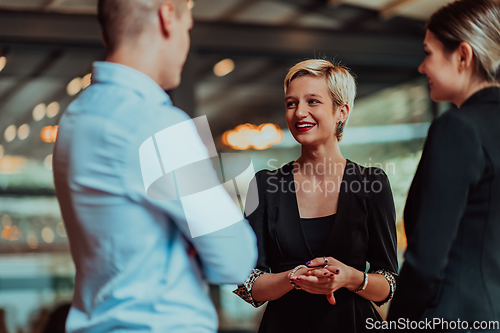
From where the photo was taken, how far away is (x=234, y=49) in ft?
14.5

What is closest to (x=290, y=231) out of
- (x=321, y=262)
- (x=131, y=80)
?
(x=321, y=262)

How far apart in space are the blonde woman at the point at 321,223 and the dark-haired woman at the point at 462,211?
0.39 metres

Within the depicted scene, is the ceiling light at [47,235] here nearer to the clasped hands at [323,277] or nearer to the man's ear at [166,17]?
the clasped hands at [323,277]

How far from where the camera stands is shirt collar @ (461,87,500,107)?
1128mm

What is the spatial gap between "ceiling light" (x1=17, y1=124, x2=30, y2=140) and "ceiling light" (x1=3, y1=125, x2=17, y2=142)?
0.03 m

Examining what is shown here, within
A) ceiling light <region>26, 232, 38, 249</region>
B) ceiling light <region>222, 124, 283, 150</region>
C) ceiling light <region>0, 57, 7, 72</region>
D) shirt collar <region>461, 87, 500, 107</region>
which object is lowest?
ceiling light <region>26, 232, 38, 249</region>

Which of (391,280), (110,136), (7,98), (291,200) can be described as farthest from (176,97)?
(110,136)

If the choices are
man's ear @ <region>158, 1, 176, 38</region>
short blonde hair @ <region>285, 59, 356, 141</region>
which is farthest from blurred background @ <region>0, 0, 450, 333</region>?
man's ear @ <region>158, 1, 176, 38</region>

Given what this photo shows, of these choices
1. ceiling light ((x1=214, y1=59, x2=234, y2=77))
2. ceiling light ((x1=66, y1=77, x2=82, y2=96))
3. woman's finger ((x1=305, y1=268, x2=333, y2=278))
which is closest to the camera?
woman's finger ((x1=305, y1=268, x2=333, y2=278))

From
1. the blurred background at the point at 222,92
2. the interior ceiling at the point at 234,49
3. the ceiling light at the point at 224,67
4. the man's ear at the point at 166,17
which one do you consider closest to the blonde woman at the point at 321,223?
the man's ear at the point at 166,17

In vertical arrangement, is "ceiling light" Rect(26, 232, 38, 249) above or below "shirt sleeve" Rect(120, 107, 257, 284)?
below

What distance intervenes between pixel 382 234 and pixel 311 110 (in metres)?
0.49

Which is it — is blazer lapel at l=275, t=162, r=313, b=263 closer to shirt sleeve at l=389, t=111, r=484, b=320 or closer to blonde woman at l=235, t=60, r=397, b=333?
blonde woman at l=235, t=60, r=397, b=333

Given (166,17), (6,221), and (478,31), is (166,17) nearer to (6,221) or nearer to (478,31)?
(478,31)
